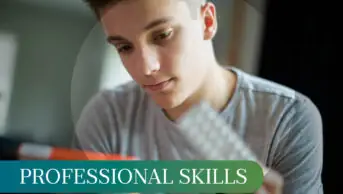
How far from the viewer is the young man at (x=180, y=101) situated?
2.43 ft

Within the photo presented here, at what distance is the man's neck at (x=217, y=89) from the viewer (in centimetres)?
77

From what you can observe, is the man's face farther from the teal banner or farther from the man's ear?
the teal banner

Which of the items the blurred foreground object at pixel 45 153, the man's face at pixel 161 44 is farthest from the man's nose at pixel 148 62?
Result: the blurred foreground object at pixel 45 153

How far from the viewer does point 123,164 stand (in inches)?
31.2

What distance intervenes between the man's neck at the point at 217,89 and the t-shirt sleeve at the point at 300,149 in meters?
0.10

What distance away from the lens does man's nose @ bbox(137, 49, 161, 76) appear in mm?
746

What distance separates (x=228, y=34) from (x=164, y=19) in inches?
4.2

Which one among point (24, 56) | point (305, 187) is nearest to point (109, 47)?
point (24, 56)

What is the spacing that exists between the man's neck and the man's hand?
0.13 metres

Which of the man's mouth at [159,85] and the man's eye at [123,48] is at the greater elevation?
the man's eye at [123,48]

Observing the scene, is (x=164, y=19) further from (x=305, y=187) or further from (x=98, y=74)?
(x=305, y=187)

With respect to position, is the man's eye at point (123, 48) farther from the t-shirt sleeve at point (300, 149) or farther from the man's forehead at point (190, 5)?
the t-shirt sleeve at point (300, 149)

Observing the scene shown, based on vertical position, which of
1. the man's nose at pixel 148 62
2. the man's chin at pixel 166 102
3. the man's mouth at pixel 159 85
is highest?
the man's nose at pixel 148 62

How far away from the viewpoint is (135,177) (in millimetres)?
793
